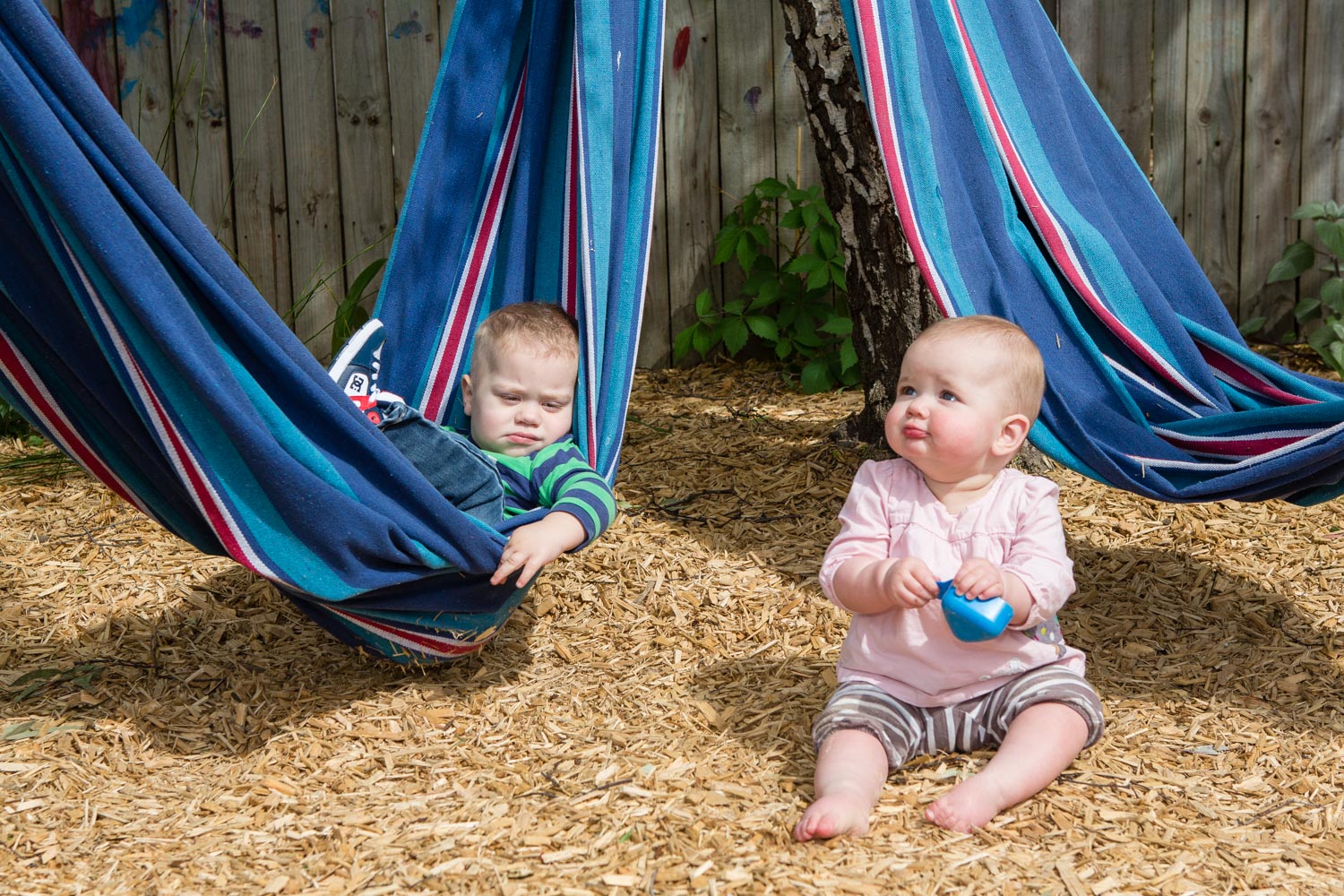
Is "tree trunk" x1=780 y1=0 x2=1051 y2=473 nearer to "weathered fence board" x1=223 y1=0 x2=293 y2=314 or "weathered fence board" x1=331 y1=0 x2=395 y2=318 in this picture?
Answer: "weathered fence board" x1=331 y1=0 x2=395 y2=318

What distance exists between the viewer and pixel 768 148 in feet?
15.0

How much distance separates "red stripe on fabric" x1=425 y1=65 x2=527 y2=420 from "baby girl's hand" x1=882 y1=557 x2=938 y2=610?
44.9 inches

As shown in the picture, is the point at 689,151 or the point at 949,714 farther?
the point at 689,151

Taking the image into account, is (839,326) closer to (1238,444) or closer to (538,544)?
(1238,444)

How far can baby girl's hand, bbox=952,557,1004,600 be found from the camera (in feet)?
6.46

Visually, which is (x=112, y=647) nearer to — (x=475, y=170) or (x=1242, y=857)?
(x=475, y=170)

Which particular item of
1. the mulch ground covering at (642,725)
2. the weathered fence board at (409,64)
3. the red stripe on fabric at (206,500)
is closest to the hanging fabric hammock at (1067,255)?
the mulch ground covering at (642,725)

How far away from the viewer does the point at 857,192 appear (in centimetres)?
321

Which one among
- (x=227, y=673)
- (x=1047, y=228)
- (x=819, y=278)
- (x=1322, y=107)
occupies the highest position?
(x=1322, y=107)

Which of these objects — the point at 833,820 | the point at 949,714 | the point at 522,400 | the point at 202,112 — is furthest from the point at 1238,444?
the point at 202,112

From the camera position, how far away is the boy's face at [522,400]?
8.39 ft

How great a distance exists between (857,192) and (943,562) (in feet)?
4.40

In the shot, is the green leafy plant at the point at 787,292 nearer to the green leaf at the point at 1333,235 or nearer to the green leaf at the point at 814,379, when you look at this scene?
the green leaf at the point at 814,379

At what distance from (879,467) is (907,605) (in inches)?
12.4
